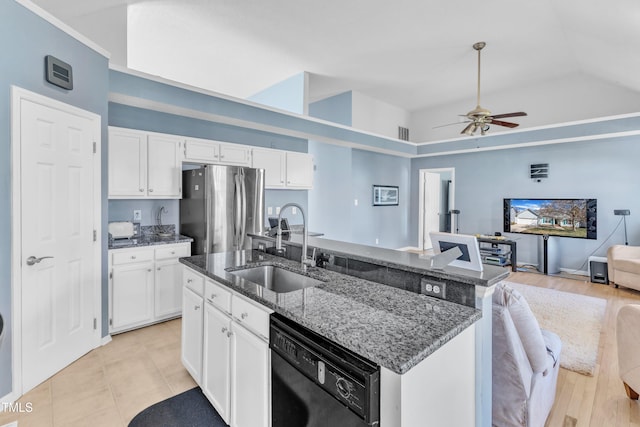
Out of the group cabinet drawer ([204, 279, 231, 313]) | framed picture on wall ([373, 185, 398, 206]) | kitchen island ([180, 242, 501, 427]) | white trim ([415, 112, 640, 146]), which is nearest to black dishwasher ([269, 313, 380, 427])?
kitchen island ([180, 242, 501, 427])

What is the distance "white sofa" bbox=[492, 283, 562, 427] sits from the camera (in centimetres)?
168

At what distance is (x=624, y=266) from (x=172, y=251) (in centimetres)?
623

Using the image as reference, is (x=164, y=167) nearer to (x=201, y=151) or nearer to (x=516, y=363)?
(x=201, y=151)

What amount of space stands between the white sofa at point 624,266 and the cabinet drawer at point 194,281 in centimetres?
574

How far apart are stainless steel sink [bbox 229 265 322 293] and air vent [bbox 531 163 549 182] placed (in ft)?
20.4

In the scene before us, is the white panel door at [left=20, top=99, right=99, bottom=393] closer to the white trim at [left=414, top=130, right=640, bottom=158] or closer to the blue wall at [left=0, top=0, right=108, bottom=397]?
the blue wall at [left=0, top=0, right=108, bottom=397]

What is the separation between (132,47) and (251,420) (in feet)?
17.7

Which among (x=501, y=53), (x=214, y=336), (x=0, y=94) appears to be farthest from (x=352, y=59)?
(x=214, y=336)

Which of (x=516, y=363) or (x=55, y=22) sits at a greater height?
(x=55, y=22)

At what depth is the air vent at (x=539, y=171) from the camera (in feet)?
20.2

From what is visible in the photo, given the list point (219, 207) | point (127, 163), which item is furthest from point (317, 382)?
point (127, 163)

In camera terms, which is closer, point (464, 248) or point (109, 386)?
point (464, 248)

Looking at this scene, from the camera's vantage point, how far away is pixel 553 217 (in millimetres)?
5922

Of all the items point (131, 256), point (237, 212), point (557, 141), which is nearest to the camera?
point (131, 256)
